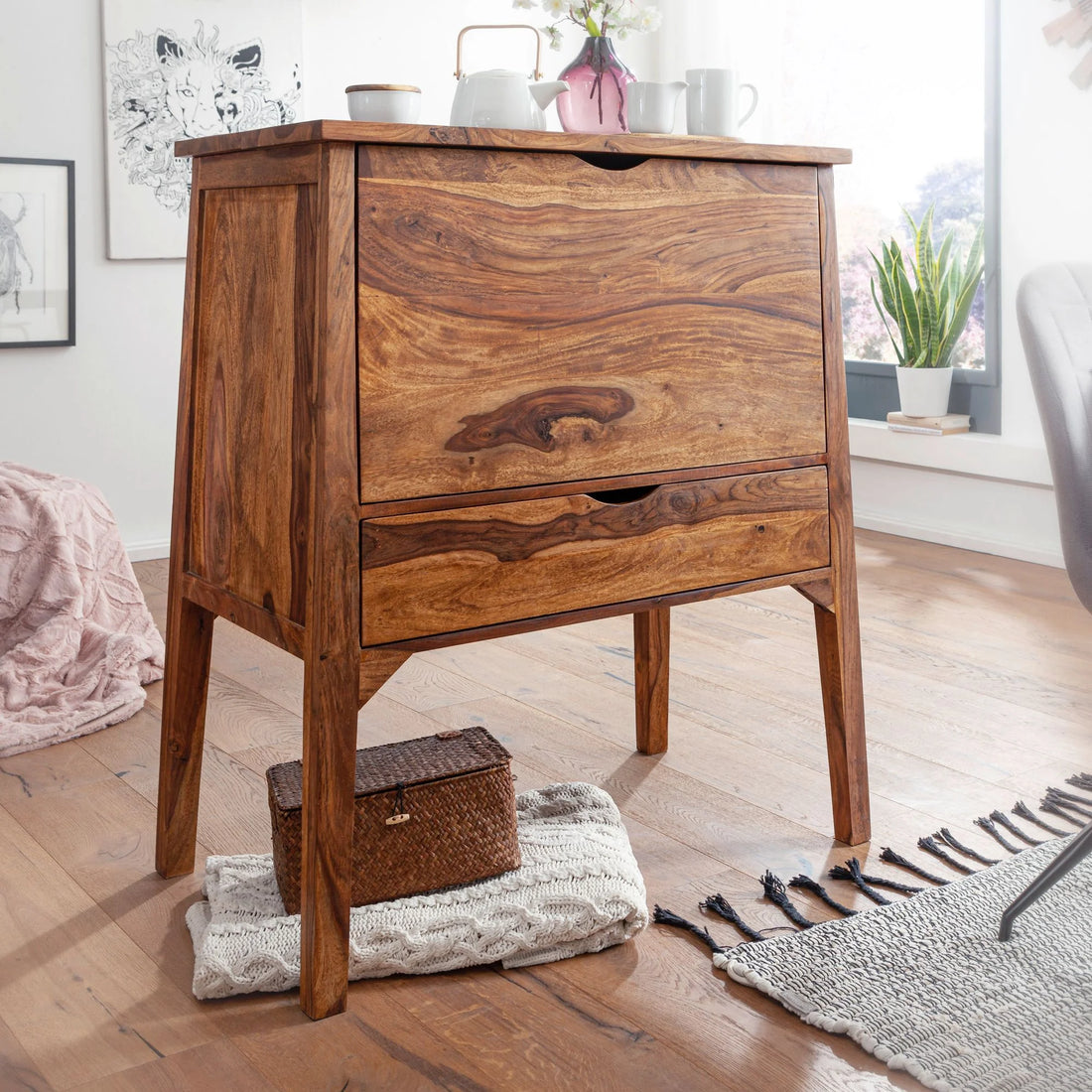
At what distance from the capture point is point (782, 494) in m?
1.86

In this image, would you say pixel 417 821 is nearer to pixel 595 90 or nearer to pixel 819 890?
pixel 819 890

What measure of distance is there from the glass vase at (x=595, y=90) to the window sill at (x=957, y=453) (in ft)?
7.57

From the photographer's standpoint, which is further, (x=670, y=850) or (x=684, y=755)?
(x=684, y=755)

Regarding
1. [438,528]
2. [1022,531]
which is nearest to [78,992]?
[438,528]

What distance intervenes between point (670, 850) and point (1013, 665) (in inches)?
48.6

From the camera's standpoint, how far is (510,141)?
1.52 metres

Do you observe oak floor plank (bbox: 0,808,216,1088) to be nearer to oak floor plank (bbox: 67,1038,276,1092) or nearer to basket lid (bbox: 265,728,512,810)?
oak floor plank (bbox: 67,1038,276,1092)

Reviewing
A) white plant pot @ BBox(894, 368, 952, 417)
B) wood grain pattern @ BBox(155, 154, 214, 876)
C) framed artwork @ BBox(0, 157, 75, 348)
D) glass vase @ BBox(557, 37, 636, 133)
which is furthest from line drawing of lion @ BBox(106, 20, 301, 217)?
glass vase @ BBox(557, 37, 636, 133)

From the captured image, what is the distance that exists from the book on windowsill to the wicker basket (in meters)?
2.66

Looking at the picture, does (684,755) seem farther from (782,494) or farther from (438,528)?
(438,528)

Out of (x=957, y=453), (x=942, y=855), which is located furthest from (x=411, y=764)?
(x=957, y=453)

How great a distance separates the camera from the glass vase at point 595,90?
5.85 ft

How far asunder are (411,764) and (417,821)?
0.08 metres

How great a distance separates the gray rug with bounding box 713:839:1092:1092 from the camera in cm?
141
